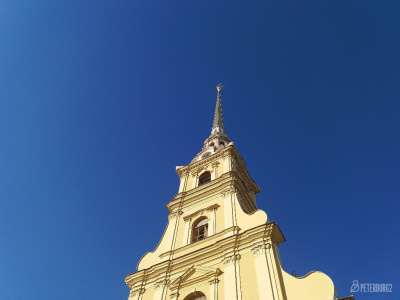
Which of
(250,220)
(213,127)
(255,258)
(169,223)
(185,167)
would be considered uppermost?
(213,127)

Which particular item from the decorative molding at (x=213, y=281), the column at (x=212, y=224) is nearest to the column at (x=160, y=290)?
the decorative molding at (x=213, y=281)

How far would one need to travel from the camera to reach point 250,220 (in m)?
19.1

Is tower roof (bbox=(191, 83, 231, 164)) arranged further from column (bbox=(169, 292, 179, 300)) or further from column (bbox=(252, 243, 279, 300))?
column (bbox=(169, 292, 179, 300))

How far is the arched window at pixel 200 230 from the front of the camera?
68.3ft

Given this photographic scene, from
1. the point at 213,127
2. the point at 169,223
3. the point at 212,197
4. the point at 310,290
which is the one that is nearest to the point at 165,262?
the point at 169,223

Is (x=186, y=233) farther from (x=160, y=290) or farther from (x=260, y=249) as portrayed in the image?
(x=260, y=249)

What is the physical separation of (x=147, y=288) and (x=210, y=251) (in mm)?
4182

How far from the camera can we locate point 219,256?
58.2 ft

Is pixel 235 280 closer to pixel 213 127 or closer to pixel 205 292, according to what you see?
pixel 205 292

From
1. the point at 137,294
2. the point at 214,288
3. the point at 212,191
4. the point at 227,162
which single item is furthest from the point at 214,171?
the point at 214,288

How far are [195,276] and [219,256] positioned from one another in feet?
5.31

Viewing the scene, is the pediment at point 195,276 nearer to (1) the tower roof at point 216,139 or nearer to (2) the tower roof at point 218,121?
(1) the tower roof at point 216,139

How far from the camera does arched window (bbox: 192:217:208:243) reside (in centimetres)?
2080

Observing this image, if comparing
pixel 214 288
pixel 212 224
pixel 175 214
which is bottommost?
pixel 214 288
